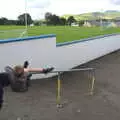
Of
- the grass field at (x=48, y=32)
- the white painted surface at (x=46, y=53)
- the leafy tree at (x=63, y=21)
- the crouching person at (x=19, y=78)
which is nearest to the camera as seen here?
the crouching person at (x=19, y=78)

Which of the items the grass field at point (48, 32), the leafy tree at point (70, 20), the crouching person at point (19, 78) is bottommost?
the leafy tree at point (70, 20)

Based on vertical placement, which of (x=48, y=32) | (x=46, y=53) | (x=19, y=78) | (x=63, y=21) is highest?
(x=19, y=78)

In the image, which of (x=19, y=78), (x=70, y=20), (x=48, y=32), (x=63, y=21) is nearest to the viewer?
(x=19, y=78)

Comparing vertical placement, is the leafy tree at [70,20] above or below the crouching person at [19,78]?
below

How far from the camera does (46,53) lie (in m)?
13.1

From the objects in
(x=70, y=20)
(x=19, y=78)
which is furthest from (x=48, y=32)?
(x=70, y=20)

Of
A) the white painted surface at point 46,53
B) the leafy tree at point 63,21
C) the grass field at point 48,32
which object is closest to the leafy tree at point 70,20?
the leafy tree at point 63,21

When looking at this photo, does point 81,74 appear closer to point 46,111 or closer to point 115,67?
point 115,67

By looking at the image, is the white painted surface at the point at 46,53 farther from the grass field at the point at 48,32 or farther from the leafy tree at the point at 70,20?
the leafy tree at the point at 70,20

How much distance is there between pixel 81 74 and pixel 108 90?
2.88 metres

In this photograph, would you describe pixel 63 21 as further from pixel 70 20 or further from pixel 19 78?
pixel 19 78

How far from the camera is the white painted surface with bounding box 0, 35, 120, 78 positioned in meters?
11.4

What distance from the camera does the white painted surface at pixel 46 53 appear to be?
11.4 m

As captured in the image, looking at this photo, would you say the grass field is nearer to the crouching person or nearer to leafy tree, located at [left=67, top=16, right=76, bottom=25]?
the crouching person
